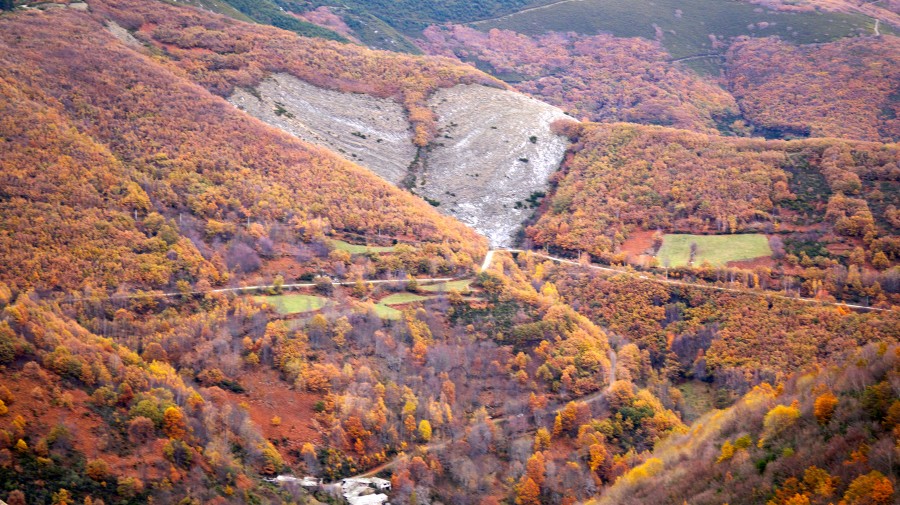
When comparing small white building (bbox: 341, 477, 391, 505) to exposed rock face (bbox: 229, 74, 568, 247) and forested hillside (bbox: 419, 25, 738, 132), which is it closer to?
exposed rock face (bbox: 229, 74, 568, 247)

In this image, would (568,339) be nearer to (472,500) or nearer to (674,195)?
(472,500)

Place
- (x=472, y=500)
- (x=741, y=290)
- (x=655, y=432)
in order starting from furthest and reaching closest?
(x=741, y=290)
(x=655, y=432)
(x=472, y=500)

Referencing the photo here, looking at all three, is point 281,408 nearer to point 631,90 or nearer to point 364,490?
point 364,490

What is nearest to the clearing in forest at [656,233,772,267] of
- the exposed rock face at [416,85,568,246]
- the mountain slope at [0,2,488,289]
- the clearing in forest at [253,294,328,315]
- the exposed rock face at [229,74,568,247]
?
the exposed rock face at [229,74,568,247]

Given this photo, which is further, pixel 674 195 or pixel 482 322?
pixel 674 195

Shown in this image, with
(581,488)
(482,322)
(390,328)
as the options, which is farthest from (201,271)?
(581,488)

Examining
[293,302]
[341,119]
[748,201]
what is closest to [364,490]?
[293,302]
